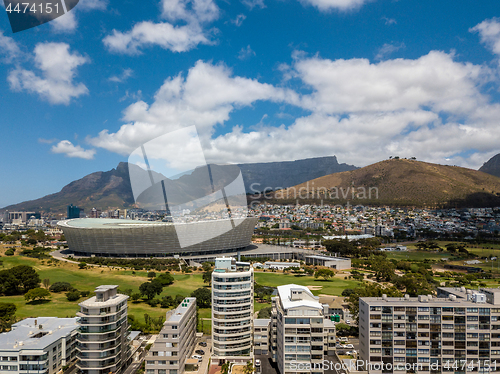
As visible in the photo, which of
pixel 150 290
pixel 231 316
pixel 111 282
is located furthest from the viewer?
pixel 111 282

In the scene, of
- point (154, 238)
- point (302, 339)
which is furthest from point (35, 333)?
point (154, 238)

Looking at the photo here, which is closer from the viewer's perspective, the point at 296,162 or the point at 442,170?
the point at 442,170

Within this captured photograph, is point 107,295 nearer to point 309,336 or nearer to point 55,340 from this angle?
point 55,340

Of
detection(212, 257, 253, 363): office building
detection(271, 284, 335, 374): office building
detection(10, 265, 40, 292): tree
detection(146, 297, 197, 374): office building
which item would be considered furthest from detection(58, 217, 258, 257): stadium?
detection(271, 284, 335, 374): office building

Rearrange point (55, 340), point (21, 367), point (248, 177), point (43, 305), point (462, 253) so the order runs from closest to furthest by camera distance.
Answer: point (21, 367) < point (55, 340) < point (43, 305) < point (462, 253) < point (248, 177)

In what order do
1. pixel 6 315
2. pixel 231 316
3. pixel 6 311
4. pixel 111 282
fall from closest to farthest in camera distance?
pixel 231 316
pixel 6 315
pixel 6 311
pixel 111 282

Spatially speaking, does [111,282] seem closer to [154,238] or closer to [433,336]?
[154,238]

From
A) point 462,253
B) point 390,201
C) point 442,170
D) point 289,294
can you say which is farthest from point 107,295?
point 442,170
